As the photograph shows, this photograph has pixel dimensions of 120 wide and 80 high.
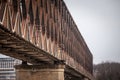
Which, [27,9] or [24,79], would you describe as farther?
[24,79]

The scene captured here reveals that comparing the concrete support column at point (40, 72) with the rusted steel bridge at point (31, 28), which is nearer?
the rusted steel bridge at point (31, 28)

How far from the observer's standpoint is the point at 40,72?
89.2 feet

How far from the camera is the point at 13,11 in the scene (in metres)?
14.5

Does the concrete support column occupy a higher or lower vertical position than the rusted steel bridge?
lower

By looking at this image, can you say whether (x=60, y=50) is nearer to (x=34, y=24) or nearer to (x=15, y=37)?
(x=34, y=24)

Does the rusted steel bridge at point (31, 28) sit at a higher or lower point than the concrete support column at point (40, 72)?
higher

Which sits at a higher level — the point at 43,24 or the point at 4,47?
the point at 43,24

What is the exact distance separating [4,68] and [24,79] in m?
128

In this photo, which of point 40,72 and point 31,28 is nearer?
point 31,28

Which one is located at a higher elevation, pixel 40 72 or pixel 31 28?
pixel 31 28

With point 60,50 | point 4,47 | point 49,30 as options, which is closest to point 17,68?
point 60,50

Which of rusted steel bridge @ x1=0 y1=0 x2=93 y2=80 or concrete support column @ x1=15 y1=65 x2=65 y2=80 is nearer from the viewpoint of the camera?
rusted steel bridge @ x1=0 y1=0 x2=93 y2=80

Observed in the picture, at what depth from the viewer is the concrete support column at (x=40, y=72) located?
26.7 m

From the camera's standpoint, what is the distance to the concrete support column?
2673cm
